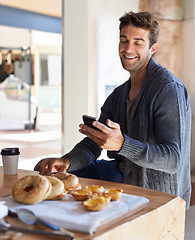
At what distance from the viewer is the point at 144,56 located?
1998 mm

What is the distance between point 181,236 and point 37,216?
0.50 meters

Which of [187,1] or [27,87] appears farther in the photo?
[27,87]

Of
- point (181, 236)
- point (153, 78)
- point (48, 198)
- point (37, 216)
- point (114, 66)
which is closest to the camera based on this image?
point (37, 216)

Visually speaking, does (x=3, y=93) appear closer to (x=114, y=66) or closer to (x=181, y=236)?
Answer: (x=114, y=66)

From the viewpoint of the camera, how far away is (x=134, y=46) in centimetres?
199

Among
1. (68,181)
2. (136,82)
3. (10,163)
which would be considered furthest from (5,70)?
(68,181)

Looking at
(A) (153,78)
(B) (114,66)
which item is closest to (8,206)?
(A) (153,78)

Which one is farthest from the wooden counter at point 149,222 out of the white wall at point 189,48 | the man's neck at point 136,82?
the white wall at point 189,48

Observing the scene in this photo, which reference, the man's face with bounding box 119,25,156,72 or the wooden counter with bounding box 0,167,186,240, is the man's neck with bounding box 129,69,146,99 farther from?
the wooden counter with bounding box 0,167,186,240

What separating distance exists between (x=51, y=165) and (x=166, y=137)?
52 centimetres

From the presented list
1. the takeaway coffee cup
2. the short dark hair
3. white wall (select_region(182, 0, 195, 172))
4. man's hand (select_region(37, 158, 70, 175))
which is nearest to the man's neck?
the short dark hair

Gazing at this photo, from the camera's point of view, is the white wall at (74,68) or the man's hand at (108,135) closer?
the man's hand at (108,135)

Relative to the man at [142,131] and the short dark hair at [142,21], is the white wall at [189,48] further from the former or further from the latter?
the short dark hair at [142,21]

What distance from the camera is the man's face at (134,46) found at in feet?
6.50
